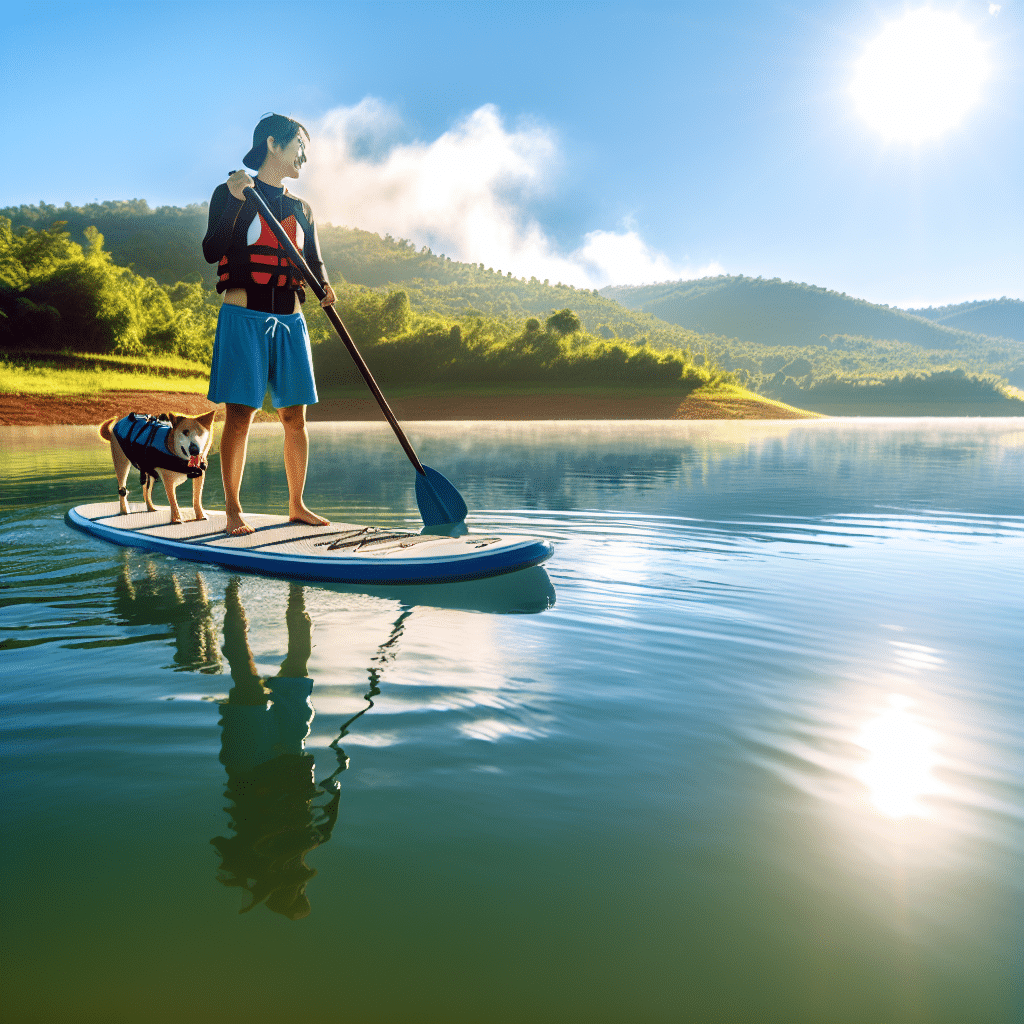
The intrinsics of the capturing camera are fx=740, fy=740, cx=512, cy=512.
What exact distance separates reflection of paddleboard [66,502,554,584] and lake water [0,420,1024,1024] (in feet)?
0.71

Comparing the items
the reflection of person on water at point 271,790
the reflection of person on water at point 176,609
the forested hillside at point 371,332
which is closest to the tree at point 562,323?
the forested hillside at point 371,332

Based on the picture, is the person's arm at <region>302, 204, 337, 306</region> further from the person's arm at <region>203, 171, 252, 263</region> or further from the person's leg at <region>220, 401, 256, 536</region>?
the person's leg at <region>220, 401, 256, 536</region>

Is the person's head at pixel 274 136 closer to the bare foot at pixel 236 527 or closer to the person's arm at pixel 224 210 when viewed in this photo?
the person's arm at pixel 224 210

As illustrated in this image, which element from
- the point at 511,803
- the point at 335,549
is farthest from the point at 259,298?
the point at 511,803

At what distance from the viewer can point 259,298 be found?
5.87 metres

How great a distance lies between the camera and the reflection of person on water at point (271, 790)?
1.82 meters

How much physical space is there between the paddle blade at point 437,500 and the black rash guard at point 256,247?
6.15 feet

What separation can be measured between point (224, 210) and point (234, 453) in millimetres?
1847

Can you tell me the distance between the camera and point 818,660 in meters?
3.63

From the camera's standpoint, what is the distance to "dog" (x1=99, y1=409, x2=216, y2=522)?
20.1ft

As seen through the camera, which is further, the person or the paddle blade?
the paddle blade

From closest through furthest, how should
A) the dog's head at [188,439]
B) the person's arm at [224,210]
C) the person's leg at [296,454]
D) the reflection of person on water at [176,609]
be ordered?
the reflection of person on water at [176,609] < the person's arm at [224,210] < the dog's head at [188,439] < the person's leg at [296,454]

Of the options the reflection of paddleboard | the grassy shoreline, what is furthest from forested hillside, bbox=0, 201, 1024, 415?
the reflection of paddleboard

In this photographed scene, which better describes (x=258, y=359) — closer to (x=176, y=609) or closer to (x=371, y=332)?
(x=176, y=609)
